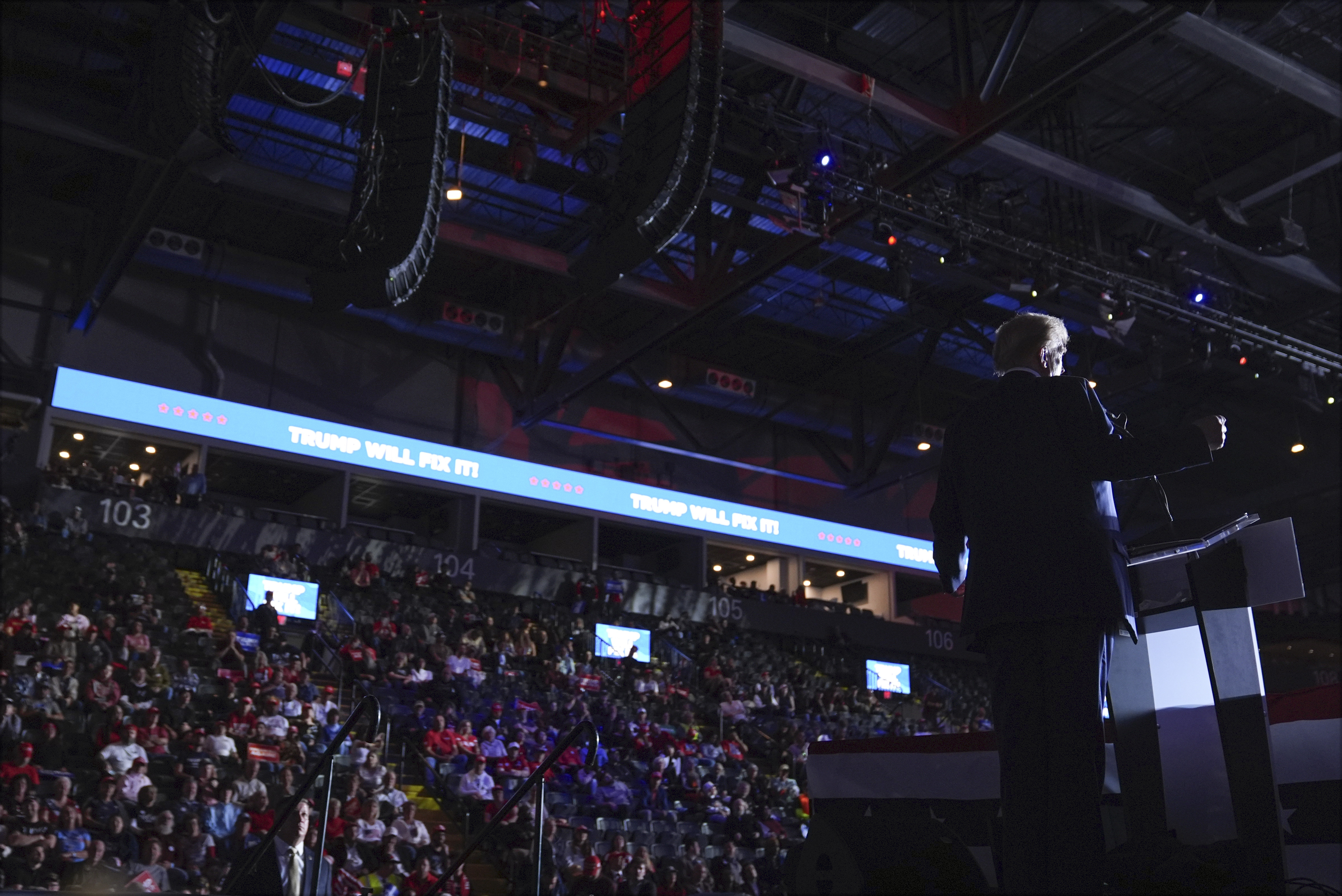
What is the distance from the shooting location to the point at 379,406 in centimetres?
2342

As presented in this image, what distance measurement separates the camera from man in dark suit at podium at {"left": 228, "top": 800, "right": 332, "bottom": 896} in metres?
4.75

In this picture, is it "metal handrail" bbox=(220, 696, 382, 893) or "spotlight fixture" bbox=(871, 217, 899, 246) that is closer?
"metal handrail" bbox=(220, 696, 382, 893)

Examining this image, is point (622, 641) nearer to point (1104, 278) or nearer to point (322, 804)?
point (1104, 278)

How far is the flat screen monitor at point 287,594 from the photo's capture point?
18.7 meters

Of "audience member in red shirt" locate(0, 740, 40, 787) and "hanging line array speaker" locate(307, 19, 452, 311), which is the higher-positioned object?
"hanging line array speaker" locate(307, 19, 452, 311)

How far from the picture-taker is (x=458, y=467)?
23000mm

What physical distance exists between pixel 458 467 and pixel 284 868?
18173 mm

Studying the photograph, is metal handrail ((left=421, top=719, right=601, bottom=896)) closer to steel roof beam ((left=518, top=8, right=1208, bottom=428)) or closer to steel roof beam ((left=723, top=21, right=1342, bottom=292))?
steel roof beam ((left=723, top=21, right=1342, bottom=292))

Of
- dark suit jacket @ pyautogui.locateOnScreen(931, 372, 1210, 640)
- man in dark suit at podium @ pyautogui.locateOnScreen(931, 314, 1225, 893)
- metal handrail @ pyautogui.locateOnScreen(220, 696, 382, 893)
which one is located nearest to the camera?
man in dark suit at podium @ pyautogui.locateOnScreen(931, 314, 1225, 893)

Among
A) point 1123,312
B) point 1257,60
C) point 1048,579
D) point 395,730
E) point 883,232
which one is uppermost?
point 1257,60

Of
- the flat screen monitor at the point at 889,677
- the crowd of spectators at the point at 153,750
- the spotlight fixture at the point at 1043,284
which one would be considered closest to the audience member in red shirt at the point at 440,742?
the crowd of spectators at the point at 153,750

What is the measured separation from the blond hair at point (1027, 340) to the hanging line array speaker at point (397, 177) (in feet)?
15.1

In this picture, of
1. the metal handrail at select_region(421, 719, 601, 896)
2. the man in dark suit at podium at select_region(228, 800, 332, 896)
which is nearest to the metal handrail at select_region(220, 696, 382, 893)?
the man in dark suit at podium at select_region(228, 800, 332, 896)

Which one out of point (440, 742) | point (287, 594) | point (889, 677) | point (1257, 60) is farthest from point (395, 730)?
point (889, 677)
